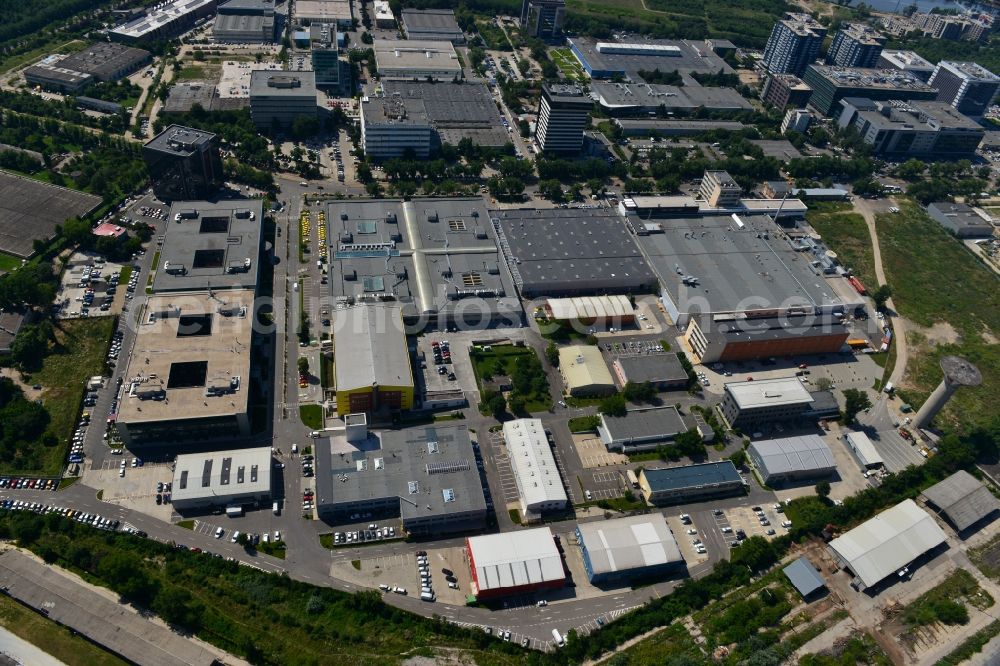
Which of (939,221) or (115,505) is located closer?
(115,505)

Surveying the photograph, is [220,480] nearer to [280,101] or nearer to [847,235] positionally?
[280,101]

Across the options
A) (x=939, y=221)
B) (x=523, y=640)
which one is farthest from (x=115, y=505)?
(x=939, y=221)

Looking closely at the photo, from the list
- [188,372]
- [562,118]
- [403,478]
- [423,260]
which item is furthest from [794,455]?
[562,118]

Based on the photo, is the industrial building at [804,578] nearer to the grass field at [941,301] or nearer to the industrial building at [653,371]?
the industrial building at [653,371]

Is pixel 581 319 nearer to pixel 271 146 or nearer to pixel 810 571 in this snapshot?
pixel 810 571

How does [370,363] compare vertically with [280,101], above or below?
below

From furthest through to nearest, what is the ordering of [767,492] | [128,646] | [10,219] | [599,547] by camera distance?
[10,219] < [767,492] < [599,547] < [128,646]

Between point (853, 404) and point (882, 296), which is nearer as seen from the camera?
point (853, 404)
